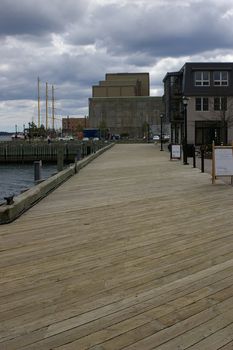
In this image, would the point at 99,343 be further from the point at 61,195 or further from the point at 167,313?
the point at 61,195

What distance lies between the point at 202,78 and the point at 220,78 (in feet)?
7.57

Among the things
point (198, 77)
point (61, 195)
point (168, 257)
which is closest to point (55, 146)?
point (198, 77)

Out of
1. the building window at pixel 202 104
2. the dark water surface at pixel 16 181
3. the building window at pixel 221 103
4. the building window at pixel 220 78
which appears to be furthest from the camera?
the building window at pixel 202 104

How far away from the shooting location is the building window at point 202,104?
64.6m

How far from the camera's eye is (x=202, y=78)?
64062 mm

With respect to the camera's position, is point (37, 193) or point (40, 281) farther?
point (37, 193)

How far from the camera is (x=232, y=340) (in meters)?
4.08

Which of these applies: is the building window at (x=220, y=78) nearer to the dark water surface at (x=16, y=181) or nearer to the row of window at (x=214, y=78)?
the row of window at (x=214, y=78)

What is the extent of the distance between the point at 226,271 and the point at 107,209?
540 centimetres

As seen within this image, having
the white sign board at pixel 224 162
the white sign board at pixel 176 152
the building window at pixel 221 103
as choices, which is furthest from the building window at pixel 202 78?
the white sign board at pixel 224 162

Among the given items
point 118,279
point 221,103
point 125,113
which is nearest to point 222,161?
point 118,279

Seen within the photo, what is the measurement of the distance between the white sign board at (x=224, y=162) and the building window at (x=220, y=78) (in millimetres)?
50352

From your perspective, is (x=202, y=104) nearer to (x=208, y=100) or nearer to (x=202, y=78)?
(x=208, y=100)

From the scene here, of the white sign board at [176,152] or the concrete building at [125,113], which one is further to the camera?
the concrete building at [125,113]
